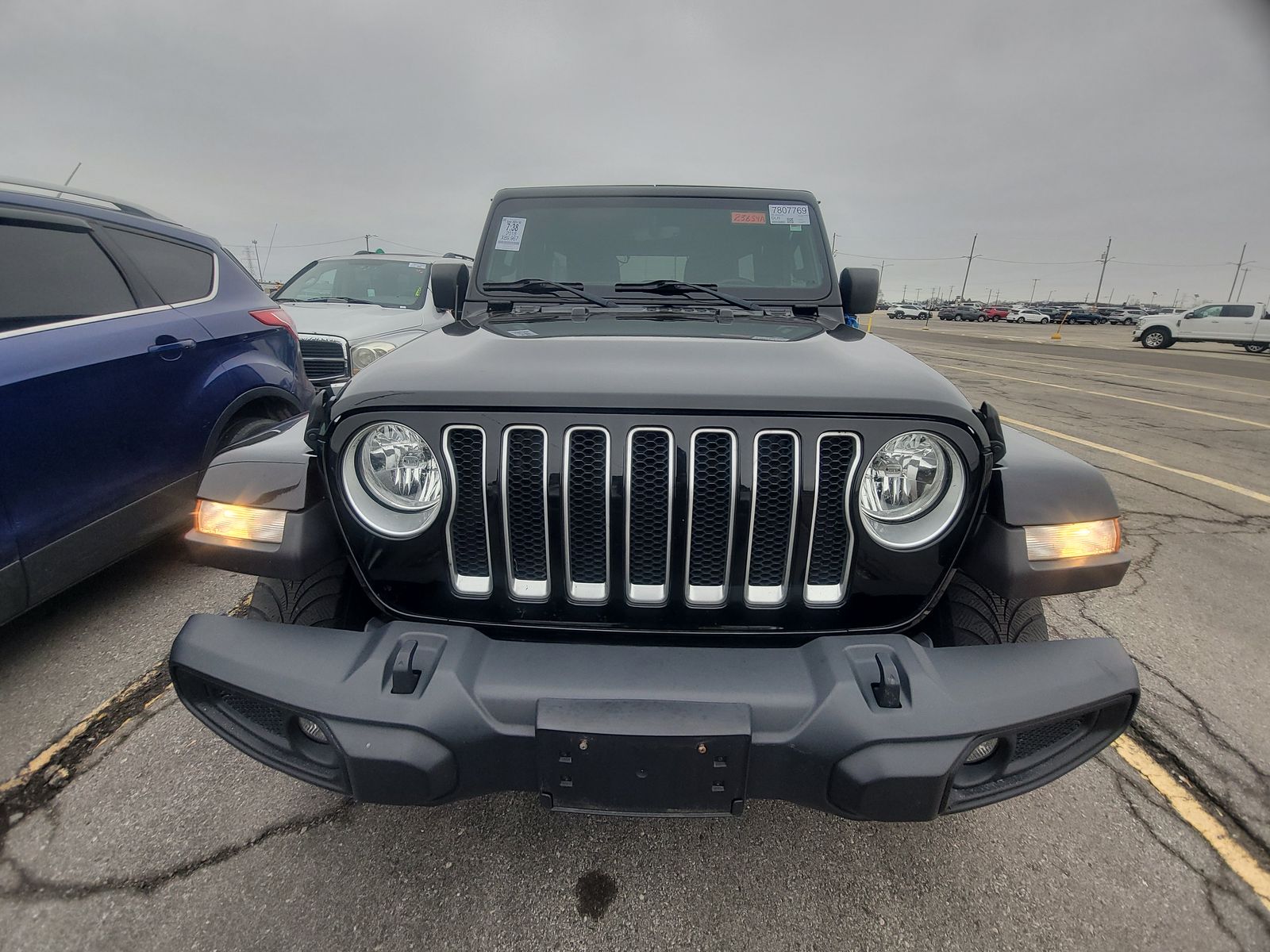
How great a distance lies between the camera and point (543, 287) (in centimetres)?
256

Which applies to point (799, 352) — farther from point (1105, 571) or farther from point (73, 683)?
point (73, 683)

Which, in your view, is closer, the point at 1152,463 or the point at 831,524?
the point at 831,524

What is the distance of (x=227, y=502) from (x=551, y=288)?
4.76 ft

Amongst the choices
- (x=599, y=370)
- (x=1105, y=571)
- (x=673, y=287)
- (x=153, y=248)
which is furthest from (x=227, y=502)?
(x=153, y=248)

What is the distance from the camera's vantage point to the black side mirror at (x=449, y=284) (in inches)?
112

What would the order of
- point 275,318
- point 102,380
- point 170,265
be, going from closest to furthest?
point 102,380 < point 170,265 < point 275,318

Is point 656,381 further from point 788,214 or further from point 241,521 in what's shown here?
point 788,214

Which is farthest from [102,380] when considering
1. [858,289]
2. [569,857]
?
[858,289]

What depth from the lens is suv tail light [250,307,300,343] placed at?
366 cm

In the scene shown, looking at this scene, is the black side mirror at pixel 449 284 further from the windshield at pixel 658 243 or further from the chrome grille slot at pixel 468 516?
the chrome grille slot at pixel 468 516

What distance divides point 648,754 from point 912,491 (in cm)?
85

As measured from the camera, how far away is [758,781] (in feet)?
4.32

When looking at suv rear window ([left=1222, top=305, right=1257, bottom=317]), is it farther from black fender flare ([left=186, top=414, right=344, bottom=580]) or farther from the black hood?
black fender flare ([left=186, top=414, right=344, bottom=580])

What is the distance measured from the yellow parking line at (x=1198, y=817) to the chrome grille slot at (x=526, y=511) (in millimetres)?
2057
